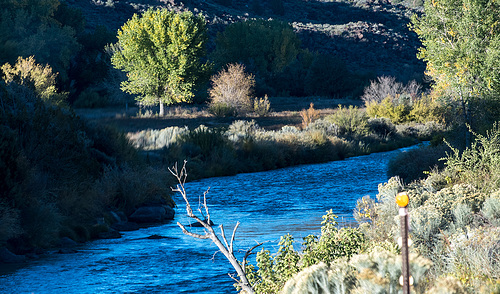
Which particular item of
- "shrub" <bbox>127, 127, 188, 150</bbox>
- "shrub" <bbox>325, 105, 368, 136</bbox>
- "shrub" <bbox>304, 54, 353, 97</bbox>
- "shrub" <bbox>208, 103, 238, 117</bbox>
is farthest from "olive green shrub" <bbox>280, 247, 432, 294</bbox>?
"shrub" <bbox>304, 54, 353, 97</bbox>

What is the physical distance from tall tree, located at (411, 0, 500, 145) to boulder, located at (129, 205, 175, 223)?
9.06m

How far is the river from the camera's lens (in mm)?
9977

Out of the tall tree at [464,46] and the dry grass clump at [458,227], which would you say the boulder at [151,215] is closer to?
the dry grass clump at [458,227]

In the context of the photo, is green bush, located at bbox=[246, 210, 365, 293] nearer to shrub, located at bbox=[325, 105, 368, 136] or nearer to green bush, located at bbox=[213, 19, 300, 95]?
shrub, located at bbox=[325, 105, 368, 136]

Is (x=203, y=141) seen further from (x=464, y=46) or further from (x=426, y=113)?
(x=426, y=113)

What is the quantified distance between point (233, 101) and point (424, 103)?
47.3ft

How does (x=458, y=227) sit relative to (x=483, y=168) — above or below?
below

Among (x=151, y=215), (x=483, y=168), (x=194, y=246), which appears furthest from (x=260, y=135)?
(x=194, y=246)

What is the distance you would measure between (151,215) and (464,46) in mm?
9959

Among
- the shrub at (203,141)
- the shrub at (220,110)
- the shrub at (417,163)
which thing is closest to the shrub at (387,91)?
the shrub at (220,110)

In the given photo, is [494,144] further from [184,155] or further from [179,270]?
[184,155]

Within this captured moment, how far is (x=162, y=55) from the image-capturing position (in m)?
47.0

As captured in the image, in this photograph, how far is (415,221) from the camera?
8836mm

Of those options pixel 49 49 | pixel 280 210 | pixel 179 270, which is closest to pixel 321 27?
pixel 49 49
